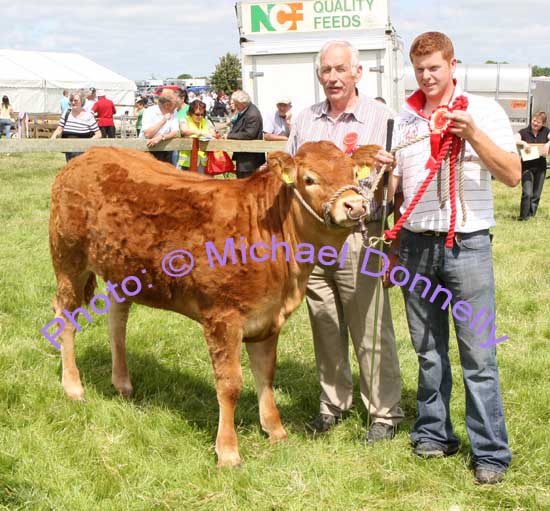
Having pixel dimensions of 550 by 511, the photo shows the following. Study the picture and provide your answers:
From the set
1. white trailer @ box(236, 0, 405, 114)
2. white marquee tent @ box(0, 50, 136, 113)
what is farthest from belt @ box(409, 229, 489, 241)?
white marquee tent @ box(0, 50, 136, 113)

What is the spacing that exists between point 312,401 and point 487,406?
152cm

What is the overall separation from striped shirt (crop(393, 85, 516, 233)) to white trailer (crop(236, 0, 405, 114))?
1032cm

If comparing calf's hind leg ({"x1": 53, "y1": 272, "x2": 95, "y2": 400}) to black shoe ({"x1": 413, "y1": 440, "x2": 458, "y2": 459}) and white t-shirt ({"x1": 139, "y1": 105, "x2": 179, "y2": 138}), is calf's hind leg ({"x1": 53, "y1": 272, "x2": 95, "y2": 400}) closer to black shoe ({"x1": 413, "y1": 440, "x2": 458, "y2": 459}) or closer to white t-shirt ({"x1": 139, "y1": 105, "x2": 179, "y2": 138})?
black shoe ({"x1": 413, "y1": 440, "x2": 458, "y2": 459})

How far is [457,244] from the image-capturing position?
366 cm

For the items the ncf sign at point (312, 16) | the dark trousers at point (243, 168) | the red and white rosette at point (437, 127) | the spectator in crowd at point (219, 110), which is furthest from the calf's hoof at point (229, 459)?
the spectator in crowd at point (219, 110)

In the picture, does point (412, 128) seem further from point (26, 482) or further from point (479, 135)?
point (26, 482)

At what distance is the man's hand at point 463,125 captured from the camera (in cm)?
330

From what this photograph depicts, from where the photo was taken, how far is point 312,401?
197 inches

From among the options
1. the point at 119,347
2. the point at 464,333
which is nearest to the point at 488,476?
the point at 464,333

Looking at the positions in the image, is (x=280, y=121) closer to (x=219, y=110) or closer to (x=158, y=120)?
(x=158, y=120)

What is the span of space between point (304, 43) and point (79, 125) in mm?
4464

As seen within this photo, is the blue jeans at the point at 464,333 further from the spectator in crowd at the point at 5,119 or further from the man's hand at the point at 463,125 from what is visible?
the spectator in crowd at the point at 5,119

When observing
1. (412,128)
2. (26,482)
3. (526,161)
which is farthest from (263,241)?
(526,161)

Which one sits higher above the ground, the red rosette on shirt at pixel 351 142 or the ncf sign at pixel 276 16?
the ncf sign at pixel 276 16
